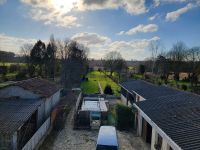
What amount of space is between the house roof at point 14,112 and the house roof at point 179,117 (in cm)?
851

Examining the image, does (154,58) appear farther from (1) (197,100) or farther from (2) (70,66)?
(1) (197,100)

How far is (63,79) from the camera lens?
177ft

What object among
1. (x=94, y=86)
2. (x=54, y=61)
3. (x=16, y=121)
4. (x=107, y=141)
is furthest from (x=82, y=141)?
(x=54, y=61)

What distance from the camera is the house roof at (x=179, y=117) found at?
410 inches

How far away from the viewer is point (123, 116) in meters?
21.8

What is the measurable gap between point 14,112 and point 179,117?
A: 38.3ft

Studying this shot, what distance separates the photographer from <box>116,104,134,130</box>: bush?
71.3 feet

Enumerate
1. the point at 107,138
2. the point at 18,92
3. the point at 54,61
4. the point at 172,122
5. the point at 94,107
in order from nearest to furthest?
the point at 172,122 → the point at 107,138 → the point at 18,92 → the point at 94,107 → the point at 54,61

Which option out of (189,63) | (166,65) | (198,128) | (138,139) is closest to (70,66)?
(166,65)

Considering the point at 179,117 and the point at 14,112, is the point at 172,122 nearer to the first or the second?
the point at 179,117

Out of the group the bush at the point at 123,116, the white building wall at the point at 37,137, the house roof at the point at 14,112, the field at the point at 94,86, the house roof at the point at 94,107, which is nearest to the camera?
the house roof at the point at 14,112

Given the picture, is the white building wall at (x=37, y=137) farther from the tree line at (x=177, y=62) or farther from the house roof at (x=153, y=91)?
the tree line at (x=177, y=62)

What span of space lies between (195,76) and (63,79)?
33559mm

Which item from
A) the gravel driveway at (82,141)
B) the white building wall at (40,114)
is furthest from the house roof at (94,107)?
the white building wall at (40,114)
